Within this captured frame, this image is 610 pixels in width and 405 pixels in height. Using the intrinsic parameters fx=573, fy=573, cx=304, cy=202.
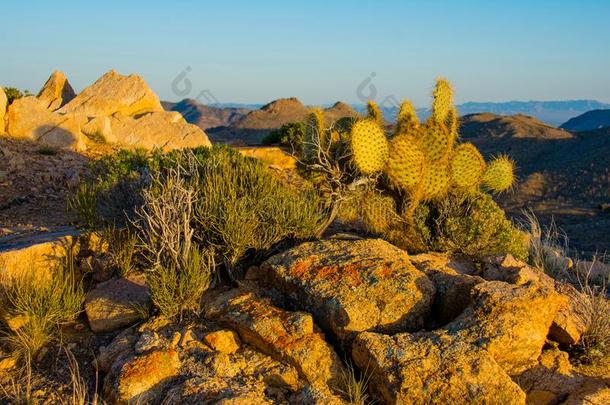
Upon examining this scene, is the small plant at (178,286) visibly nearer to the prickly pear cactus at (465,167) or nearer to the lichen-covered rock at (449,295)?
the lichen-covered rock at (449,295)

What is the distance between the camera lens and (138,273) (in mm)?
5254

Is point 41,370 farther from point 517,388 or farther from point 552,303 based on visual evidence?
point 552,303

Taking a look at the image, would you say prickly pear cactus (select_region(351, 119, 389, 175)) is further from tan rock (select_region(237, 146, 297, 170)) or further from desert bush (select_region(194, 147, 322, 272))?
tan rock (select_region(237, 146, 297, 170))

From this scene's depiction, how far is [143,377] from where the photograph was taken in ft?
12.2

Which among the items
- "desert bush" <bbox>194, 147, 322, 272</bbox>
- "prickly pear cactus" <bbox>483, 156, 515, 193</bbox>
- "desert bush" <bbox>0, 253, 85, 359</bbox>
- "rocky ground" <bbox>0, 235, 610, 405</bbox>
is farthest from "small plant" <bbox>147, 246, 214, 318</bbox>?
"prickly pear cactus" <bbox>483, 156, 515, 193</bbox>

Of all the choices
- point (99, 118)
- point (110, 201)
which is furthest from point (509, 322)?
point (99, 118)

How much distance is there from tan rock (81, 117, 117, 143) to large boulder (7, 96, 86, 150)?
0.65m

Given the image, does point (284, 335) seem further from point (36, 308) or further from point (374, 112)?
point (374, 112)

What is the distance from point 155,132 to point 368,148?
9.42 metres

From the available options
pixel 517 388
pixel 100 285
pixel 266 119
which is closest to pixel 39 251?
pixel 100 285

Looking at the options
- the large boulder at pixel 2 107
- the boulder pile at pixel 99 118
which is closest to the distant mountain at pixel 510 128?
the boulder pile at pixel 99 118

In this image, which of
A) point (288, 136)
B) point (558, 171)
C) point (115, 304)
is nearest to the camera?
point (115, 304)

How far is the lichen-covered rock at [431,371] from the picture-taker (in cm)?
351

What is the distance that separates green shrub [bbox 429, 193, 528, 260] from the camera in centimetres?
614
